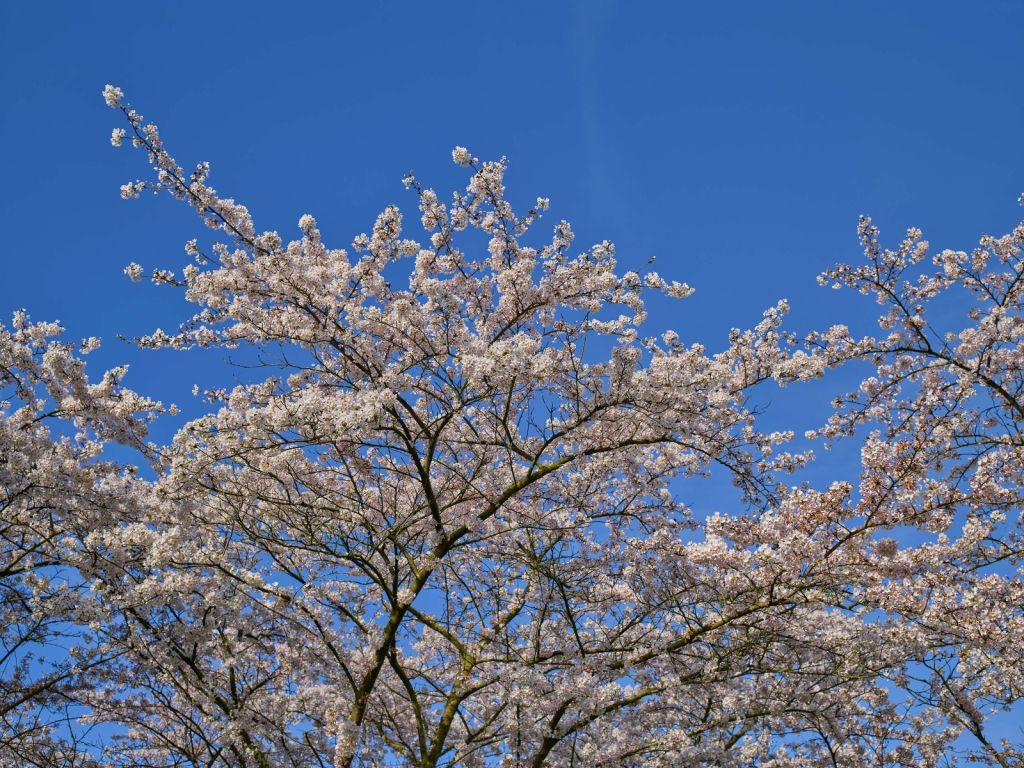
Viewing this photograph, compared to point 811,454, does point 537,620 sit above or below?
below

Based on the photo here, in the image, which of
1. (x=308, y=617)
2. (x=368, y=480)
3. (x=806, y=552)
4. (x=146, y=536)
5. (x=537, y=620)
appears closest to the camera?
(x=146, y=536)

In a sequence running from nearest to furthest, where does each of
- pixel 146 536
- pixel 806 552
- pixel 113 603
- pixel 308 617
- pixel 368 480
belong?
1. pixel 113 603
2. pixel 146 536
3. pixel 806 552
4. pixel 308 617
5. pixel 368 480

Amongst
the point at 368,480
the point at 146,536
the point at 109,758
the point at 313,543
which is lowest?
the point at 109,758

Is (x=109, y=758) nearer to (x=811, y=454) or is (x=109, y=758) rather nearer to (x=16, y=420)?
(x=16, y=420)

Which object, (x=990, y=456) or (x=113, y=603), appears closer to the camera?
(x=113, y=603)

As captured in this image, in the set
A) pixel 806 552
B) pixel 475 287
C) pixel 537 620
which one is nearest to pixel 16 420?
pixel 475 287

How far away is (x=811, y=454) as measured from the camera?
974 centimetres

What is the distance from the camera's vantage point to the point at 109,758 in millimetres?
10039

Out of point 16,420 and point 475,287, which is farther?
point 475,287

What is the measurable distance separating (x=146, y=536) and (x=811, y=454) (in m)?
7.77

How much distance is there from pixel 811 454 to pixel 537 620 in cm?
409

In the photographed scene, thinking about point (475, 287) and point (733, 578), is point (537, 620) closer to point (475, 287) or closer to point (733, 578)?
point (733, 578)

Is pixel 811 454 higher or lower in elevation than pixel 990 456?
lower

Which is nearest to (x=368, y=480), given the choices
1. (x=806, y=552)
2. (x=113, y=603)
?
(x=113, y=603)
